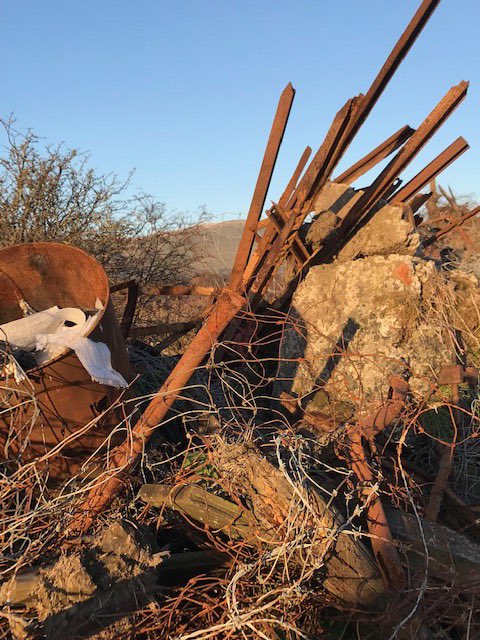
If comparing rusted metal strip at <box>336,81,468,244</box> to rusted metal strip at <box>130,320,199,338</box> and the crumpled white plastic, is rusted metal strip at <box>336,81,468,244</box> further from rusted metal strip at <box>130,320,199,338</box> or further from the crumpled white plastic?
the crumpled white plastic

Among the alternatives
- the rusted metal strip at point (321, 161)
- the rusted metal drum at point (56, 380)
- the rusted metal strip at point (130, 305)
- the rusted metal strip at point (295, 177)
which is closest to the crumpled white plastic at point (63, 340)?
the rusted metal drum at point (56, 380)

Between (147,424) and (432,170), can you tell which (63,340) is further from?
(432,170)

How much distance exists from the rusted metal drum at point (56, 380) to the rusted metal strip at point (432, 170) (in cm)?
288

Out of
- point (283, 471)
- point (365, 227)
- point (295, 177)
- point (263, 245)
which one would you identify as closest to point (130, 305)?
point (263, 245)

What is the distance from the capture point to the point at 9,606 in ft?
6.34

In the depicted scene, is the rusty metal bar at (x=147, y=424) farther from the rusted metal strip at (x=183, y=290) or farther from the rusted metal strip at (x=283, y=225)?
the rusted metal strip at (x=183, y=290)

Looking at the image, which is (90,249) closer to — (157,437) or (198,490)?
(157,437)

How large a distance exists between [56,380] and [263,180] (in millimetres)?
2141

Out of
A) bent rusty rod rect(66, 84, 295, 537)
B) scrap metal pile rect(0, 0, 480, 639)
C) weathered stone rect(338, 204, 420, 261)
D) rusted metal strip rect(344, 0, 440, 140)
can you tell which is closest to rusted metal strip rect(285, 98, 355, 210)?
scrap metal pile rect(0, 0, 480, 639)

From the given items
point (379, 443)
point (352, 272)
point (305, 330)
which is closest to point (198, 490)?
point (379, 443)

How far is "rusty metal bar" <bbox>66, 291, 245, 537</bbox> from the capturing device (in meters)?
2.57

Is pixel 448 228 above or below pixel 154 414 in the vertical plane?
above

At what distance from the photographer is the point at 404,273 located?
3852mm

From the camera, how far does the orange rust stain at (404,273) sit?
3840mm
